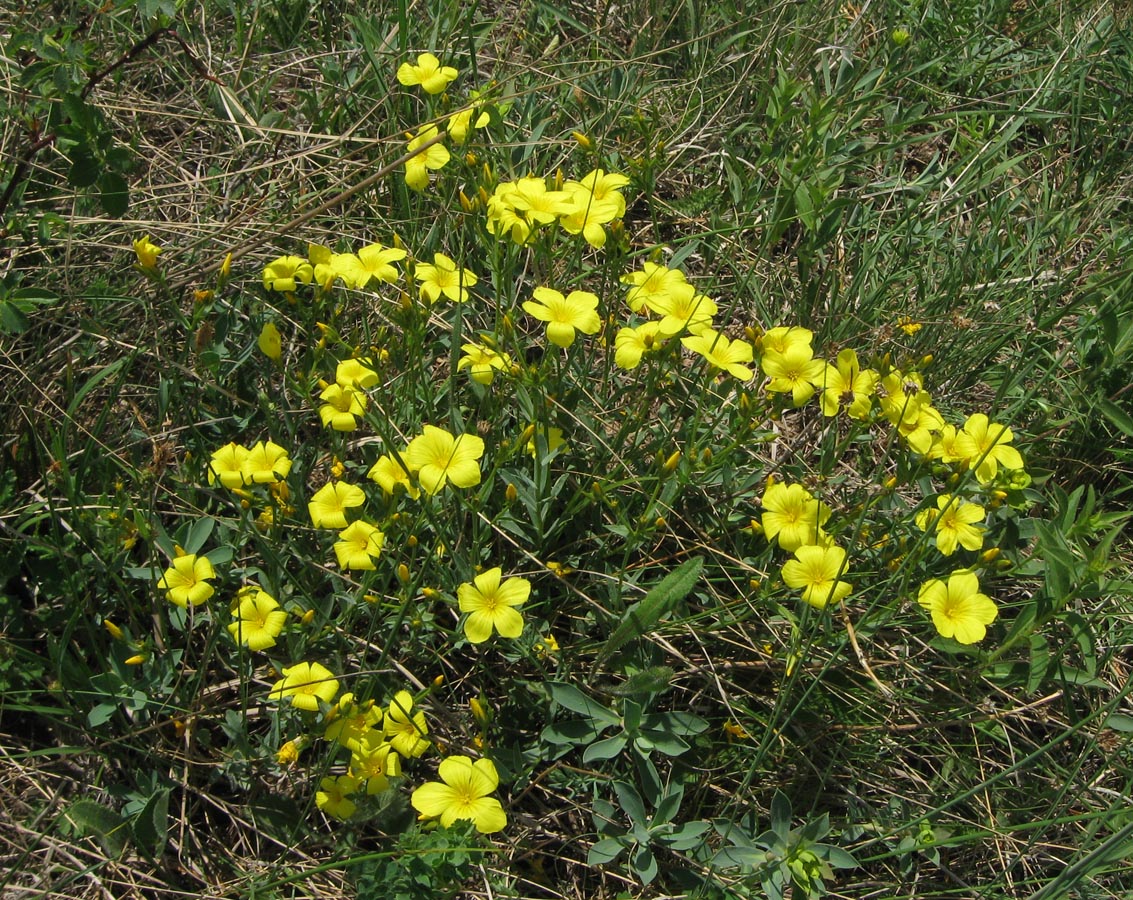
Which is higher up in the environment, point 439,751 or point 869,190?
point 869,190

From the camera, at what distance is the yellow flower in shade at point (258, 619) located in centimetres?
250

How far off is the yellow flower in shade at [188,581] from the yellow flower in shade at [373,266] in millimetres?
887

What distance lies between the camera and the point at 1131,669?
3.12 meters

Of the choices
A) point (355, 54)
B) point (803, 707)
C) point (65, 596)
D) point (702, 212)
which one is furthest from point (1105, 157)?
point (65, 596)

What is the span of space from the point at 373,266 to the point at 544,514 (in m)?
0.88

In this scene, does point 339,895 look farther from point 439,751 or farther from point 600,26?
point 600,26

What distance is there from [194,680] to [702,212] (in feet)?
8.13

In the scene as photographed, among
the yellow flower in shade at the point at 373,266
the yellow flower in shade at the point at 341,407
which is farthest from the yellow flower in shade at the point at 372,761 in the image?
the yellow flower in shade at the point at 373,266

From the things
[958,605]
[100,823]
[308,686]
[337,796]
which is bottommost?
[100,823]

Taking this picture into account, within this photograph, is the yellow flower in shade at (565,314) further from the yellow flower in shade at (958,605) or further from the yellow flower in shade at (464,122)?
the yellow flower in shade at (958,605)

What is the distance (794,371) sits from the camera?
2736 mm

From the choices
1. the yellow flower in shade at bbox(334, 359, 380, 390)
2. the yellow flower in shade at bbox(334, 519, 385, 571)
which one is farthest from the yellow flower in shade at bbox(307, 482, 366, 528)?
the yellow flower in shade at bbox(334, 359, 380, 390)

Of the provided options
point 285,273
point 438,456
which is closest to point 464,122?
point 285,273

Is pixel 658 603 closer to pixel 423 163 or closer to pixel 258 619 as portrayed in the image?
pixel 258 619
